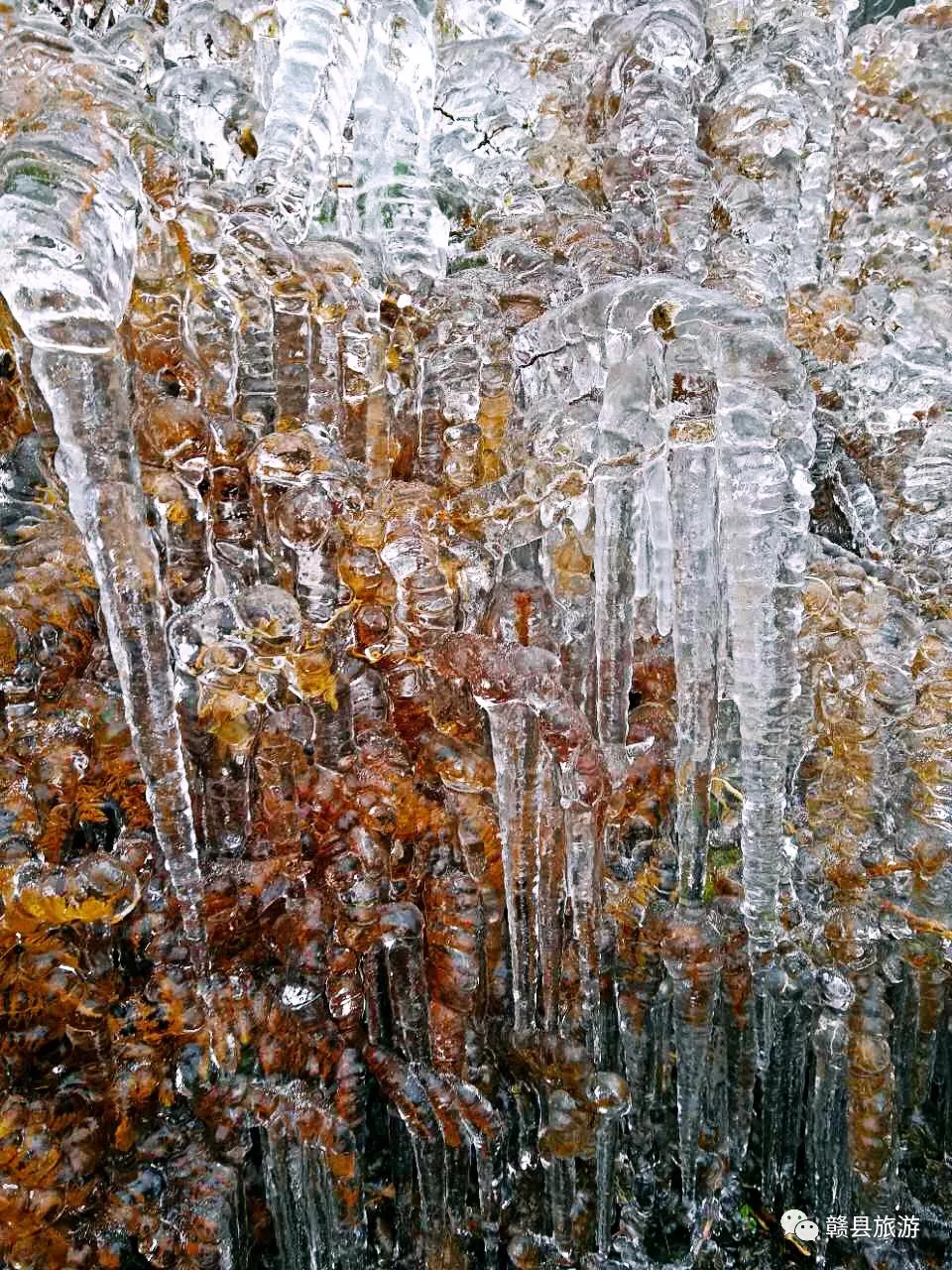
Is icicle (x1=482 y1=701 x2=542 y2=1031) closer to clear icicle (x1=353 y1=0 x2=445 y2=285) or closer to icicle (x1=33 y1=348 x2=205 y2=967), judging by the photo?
icicle (x1=33 y1=348 x2=205 y2=967)

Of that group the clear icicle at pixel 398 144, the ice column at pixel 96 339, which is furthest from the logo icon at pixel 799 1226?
the clear icicle at pixel 398 144

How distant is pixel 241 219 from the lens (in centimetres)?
162

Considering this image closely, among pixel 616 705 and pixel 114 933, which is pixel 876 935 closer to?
pixel 616 705

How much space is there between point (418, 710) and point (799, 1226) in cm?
138

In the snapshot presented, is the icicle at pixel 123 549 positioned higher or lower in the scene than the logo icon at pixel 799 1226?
higher

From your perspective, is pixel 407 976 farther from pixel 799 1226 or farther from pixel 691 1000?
pixel 799 1226

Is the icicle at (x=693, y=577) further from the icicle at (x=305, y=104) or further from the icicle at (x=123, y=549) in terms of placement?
the icicle at (x=123, y=549)

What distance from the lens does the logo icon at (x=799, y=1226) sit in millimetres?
1959

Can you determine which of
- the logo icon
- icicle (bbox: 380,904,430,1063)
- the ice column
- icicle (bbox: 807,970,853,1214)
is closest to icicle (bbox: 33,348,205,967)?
the ice column

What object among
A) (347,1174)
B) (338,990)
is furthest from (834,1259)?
(338,990)

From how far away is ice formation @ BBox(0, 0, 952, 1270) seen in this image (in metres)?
1.51

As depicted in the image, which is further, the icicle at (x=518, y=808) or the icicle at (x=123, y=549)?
the icicle at (x=518, y=808)

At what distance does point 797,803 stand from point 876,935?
33 cm

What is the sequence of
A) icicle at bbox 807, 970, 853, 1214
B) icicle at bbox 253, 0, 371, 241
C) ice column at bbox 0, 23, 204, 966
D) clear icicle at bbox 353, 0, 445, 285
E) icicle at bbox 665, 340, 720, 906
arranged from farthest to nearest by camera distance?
clear icicle at bbox 353, 0, 445, 285 → icicle at bbox 807, 970, 853, 1214 → icicle at bbox 253, 0, 371, 241 → icicle at bbox 665, 340, 720, 906 → ice column at bbox 0, 23, 204, 966
